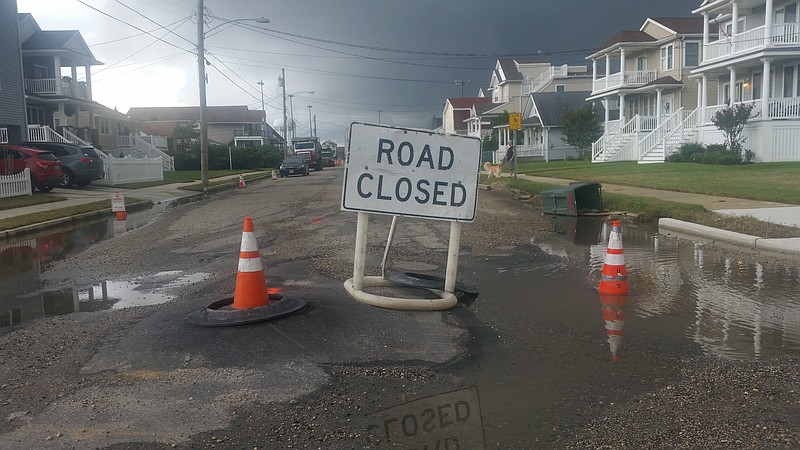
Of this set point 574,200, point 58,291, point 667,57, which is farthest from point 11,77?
point 667,57

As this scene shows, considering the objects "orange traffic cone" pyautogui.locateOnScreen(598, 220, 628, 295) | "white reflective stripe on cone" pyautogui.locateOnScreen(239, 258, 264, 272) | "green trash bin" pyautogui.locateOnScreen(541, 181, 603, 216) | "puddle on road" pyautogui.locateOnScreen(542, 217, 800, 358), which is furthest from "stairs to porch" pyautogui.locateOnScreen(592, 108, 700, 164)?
"white reflective stripe on cone" pyautogui.locateOnScreen(239, 258, 264, 272)

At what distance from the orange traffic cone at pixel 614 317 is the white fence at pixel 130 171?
94.3ft

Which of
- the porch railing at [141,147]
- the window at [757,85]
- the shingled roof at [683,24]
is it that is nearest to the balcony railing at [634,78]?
the shingled roof at [683,24]

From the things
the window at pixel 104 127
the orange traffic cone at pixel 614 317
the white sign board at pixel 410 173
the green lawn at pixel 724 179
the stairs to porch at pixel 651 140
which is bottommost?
the orange traffic cone at pixel 614 317

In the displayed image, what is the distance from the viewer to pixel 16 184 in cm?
2238

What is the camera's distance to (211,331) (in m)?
6.07

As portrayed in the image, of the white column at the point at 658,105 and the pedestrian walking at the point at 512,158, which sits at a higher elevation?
the white column at the point at 658,105

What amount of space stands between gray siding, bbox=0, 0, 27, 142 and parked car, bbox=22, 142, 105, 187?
6.27 m

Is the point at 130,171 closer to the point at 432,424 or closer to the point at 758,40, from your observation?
the point at 758,40

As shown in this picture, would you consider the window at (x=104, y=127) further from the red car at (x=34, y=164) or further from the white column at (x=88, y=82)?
the red car at (x=34, y=164)

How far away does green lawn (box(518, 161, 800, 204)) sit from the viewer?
17.6m

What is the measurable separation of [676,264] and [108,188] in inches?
1011

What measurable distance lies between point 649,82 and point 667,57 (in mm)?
2001

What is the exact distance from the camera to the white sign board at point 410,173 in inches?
268
